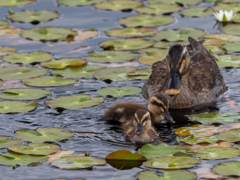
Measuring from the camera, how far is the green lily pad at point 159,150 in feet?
25.5

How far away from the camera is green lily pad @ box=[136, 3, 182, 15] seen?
1354 cm

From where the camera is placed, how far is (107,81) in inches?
417

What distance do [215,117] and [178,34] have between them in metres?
3.53

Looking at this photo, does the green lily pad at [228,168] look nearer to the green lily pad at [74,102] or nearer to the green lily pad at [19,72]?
the green lily pad at [74,102]

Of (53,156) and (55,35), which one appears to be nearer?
(53,156)

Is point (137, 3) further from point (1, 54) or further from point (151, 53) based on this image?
point (1, 54)

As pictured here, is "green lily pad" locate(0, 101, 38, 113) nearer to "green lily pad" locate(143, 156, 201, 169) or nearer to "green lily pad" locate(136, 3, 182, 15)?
"green lily pad" locate(143, 156, 201, 169)

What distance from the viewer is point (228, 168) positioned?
7289 millimetres

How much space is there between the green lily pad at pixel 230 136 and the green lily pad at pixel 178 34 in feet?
13.2

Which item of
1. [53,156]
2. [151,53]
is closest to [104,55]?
[151,53]

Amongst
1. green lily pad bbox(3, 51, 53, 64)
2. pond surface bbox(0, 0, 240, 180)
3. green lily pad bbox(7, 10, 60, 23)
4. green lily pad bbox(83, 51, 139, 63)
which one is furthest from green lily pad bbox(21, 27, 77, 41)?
green lily pad bbox(83, 51, 139, 63)

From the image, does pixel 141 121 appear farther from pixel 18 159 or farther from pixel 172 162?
pixel 18 159

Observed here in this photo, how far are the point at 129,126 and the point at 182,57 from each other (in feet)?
5.35

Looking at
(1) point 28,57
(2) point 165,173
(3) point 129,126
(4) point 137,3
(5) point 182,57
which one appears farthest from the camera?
(4) point 137,3
